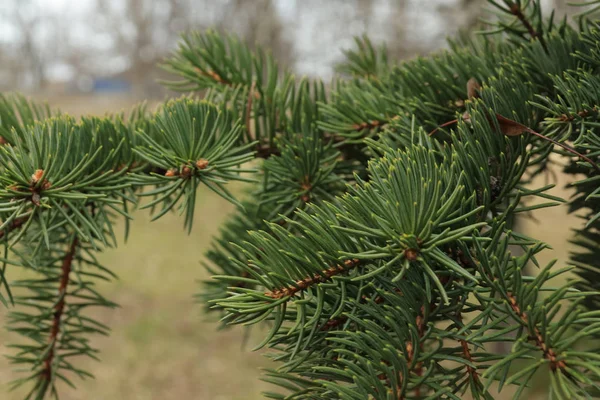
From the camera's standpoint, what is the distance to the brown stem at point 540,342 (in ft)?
0.93

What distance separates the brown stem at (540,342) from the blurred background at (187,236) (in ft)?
0.60

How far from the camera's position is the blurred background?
310 centimetres

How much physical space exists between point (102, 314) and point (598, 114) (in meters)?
4.21

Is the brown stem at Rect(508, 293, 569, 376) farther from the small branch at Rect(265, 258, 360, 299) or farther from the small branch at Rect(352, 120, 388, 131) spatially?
the small branch at Rect(352, 120, 388, 131)

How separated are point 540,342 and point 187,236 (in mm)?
585

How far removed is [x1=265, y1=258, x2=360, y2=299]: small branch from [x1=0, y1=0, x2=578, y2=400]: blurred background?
0.07 m

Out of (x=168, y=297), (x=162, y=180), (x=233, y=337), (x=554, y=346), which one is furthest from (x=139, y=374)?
(x=554, y=346)

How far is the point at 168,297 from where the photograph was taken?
4.21 m

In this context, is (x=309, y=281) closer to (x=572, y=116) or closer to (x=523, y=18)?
(x=572, y=116)

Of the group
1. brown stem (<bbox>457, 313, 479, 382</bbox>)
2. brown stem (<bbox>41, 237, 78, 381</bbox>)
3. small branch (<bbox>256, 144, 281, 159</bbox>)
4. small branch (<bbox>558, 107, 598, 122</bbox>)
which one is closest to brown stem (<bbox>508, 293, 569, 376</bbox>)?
brown stem (<bbox>457, 313, 479, 382</bbox>)

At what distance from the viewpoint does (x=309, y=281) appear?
35 centimetres

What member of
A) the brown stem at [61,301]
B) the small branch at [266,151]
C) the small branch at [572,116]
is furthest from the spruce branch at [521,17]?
the brown stem at [61,301]

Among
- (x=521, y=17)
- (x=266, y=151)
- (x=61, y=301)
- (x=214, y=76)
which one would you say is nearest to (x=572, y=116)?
(x=521, y=17)

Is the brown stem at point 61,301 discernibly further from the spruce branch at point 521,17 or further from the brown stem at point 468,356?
the spruce branch at point 521,17
